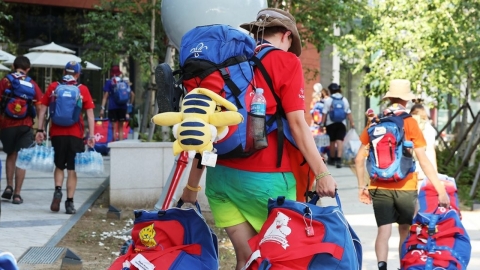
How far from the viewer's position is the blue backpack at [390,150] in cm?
744

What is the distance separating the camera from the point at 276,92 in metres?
4.48

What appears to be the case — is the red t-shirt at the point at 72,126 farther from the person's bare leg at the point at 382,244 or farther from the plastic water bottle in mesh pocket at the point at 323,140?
the plastic water bottle in mesh pocket at the point at 323,140

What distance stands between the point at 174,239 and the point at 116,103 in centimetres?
1522

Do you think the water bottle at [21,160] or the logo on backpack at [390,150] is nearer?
the logo on backpack at [390,150]

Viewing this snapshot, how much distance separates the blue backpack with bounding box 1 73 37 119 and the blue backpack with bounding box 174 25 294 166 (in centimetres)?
735

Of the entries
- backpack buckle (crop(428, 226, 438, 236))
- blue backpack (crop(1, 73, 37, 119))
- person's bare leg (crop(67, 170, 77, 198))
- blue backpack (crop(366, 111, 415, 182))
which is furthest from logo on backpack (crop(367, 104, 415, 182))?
blue backpack (crop(1, 73, 37, 119))

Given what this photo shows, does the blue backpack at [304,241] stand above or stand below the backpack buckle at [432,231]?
above

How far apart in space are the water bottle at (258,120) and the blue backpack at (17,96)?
298 inches

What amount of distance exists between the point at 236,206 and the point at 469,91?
45.4 feet

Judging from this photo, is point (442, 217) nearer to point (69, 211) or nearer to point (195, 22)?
point (195, 22)

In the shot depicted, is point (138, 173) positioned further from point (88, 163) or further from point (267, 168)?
point (267, 168)

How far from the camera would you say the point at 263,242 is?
4.17 m

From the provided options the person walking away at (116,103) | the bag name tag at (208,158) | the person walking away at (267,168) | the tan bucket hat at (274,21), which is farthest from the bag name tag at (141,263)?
the person walking away at (116,103)

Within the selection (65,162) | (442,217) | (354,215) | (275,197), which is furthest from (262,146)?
(354,215)
